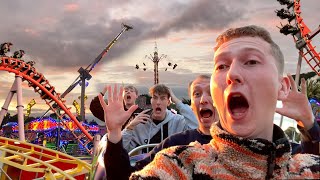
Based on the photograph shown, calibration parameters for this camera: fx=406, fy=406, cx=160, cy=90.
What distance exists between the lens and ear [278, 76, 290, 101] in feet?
4.18

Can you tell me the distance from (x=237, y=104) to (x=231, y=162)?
17 centimetres

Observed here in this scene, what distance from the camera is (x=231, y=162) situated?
44.5 inches

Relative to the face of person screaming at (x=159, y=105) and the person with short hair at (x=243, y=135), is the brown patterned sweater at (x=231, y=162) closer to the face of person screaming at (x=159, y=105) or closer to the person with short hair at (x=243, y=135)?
the person with short hair at (x=243, y=135)

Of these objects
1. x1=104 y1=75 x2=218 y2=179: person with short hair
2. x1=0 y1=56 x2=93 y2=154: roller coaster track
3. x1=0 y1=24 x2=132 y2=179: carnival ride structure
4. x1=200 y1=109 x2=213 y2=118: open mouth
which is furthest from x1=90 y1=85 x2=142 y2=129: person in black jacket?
x1=0 y1=56 x2=93 y2=154: roller coaster track

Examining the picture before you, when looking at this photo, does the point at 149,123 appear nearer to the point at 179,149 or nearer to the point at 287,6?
the point at 179,149

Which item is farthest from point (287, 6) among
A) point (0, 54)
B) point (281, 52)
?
point (281, 52)

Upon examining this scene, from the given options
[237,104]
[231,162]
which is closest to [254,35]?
[237,104]

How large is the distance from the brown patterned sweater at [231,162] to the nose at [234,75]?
149mm

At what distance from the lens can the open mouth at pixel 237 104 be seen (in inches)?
46.4

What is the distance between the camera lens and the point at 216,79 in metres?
1.25

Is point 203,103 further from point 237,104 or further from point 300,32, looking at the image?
point 300,32

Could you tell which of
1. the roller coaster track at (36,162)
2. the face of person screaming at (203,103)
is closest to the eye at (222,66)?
the face of person screaming at (203,103)

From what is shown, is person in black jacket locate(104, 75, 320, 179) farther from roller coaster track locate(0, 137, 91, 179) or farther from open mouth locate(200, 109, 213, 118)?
roller coaster track locate(0, 137, 91, 179)

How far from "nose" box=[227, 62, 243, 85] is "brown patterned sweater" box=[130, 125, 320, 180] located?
0.15 metres
